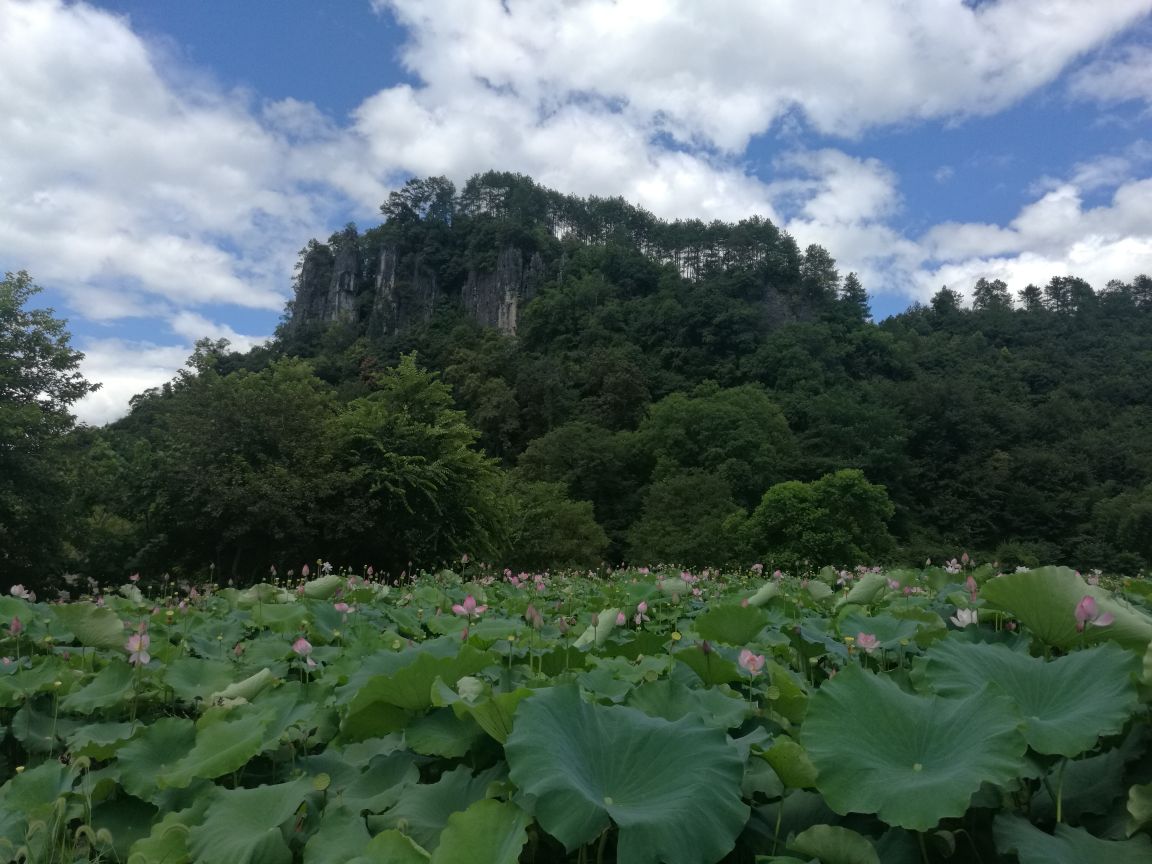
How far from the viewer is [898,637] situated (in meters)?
1.89

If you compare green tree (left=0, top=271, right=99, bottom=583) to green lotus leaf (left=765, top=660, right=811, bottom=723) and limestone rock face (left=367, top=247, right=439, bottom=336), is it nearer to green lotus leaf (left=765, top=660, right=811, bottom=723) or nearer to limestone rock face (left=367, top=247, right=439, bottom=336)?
green lotus leaf (left=765, top=660, right=811, bottom=723)

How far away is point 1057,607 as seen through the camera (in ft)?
5.00

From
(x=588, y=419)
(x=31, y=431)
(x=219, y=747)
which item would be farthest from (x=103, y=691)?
(x=588, y=419)

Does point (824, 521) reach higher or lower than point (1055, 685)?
lower

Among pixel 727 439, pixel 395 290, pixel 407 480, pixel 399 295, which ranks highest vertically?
pixel 395 290

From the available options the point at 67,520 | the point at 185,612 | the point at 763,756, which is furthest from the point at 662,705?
the point at 67,520

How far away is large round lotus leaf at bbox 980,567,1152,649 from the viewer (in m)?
1.45

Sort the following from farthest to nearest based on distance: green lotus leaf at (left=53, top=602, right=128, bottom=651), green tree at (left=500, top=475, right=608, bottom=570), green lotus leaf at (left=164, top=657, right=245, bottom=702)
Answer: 1. green tree at (left=500, top=475, right=608, bottom=570)
2. green lotus leaf at (left=53, top=602, right=128, bottom=651)
3. green lotus leaf at (left=164, top=657, right=245, bottom=702)

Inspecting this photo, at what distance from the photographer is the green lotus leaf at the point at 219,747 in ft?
4.44

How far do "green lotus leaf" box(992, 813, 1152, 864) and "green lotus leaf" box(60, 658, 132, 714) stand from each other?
1935mm

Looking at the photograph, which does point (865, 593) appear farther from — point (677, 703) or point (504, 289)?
point (504, 289)

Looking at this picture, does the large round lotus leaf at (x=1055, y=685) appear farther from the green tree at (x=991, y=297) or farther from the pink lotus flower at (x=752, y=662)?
the green tree at (x=991, y=297)

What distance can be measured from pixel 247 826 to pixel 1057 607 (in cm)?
159

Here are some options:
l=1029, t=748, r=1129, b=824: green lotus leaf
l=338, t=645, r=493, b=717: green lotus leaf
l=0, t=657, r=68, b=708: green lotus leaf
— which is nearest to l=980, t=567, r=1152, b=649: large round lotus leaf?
l=1029, t=748, r=1129, b=824: green lotus leaf
